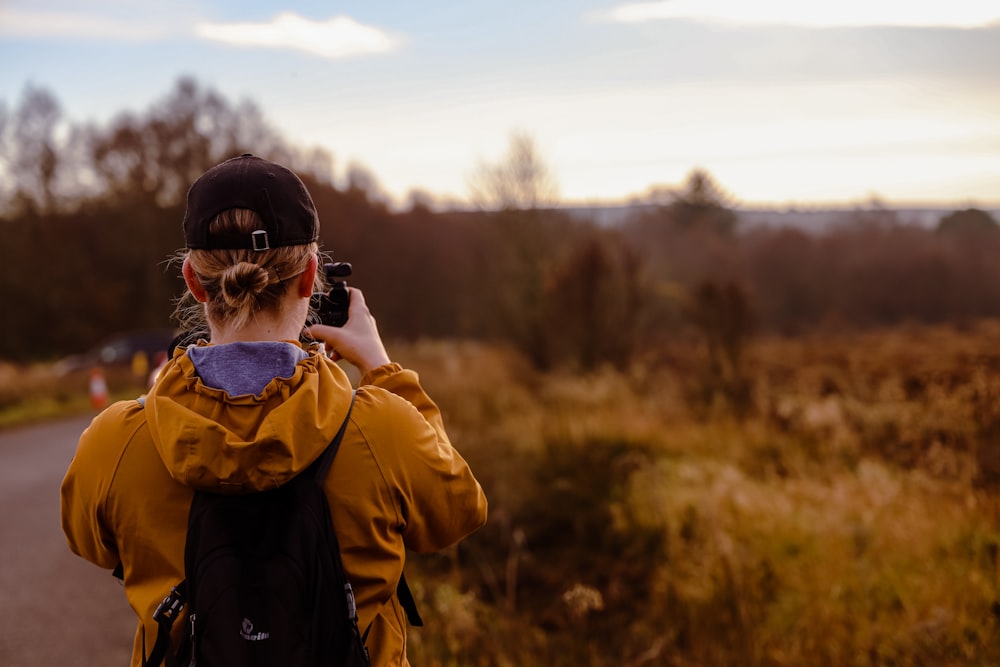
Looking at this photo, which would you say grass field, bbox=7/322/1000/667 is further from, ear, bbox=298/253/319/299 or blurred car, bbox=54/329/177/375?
blurred car, bbox=54/329/177/375

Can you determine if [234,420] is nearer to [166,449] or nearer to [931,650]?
[166,449]

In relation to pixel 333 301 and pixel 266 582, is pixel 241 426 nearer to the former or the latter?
pixel 266 582

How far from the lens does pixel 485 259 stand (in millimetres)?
35219

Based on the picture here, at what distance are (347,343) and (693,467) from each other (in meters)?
6.64

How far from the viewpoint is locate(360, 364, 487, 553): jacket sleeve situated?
1.54 metres

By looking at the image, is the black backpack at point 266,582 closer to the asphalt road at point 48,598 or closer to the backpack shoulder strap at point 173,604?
the backpack shoulder strap at point 173,604

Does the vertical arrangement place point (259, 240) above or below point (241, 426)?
above

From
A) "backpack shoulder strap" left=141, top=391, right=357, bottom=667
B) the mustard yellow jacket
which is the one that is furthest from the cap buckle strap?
"backpack shoulder strap" left=141, top=391, right=357, bottom=667

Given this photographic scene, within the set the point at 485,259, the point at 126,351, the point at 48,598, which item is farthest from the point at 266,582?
the point at 485,259

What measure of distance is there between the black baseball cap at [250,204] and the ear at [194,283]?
50mm

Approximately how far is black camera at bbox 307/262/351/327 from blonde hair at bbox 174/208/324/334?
0.20 metres

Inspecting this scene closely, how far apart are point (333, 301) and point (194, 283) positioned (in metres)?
0.30

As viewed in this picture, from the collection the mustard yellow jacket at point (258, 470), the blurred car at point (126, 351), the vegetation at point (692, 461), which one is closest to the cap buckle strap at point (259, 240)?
the mustard yellow jacket at point (258, 470)

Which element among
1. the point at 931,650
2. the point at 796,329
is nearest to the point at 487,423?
the point at 931,650
